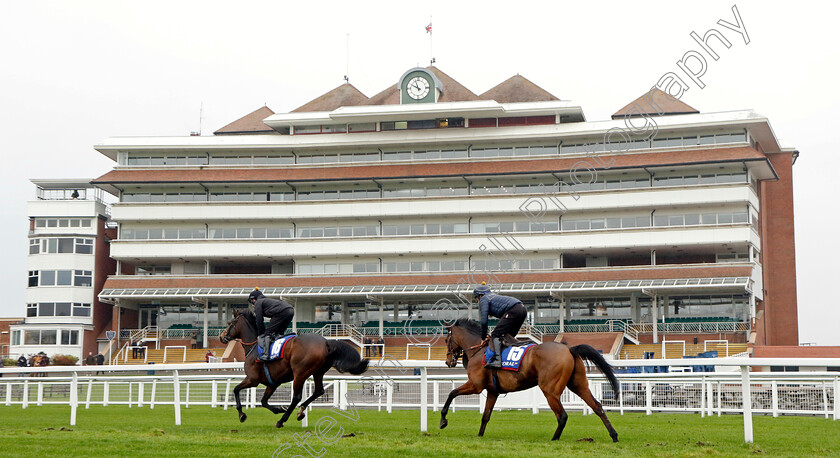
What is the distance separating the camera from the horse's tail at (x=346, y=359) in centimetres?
1306

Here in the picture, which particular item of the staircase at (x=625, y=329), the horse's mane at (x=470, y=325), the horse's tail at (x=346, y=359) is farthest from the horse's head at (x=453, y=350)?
the staircase at (x=625, y=329)

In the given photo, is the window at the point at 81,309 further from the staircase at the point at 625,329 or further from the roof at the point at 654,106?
the roof at the point at 654,106

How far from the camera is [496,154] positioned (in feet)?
204

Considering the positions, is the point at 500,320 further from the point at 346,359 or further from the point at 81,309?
the point at 81,309

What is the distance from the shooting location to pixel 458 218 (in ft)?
199

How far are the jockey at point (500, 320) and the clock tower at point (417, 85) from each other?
5333 centimetres

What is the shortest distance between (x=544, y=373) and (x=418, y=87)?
5502 centimetres

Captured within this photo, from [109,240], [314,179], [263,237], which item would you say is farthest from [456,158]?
[109,240]

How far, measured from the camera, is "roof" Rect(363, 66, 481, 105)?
66.2 meters

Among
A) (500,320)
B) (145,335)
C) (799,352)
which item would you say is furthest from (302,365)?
(145,335)

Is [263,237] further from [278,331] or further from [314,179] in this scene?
[278,331]

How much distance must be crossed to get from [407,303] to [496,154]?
1120 centimetres

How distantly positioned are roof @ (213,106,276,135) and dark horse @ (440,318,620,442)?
189 ft

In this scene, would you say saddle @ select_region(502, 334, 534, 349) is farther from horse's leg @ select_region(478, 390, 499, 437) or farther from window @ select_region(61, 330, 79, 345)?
window @ select_region(61, 330, 79, 345)
